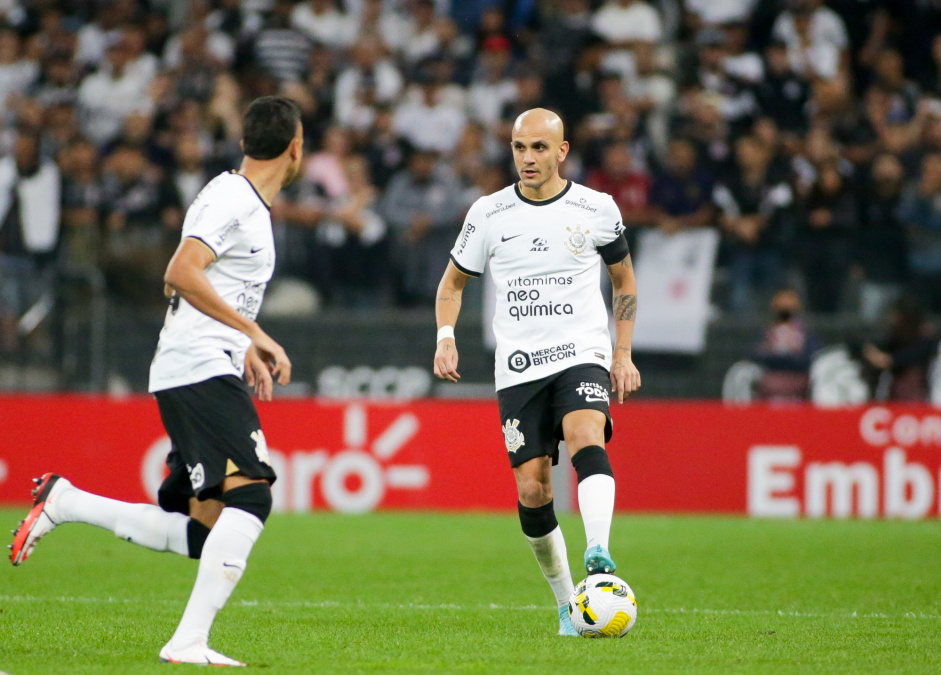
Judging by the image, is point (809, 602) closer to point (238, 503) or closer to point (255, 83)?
point (238, 503)

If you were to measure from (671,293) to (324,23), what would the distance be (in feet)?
23.0

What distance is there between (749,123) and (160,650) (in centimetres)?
1213

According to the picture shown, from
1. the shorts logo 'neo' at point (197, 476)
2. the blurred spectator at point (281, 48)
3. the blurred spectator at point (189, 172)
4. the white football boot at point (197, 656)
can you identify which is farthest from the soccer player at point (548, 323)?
the blurred spectator at point (281, 48)

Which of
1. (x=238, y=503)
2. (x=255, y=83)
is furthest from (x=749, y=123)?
(x=238, y=503)

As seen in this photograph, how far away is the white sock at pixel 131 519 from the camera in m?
5.95

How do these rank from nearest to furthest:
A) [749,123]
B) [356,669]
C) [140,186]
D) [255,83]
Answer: [356,669]
[140,186]
[749,123]
[255,83]

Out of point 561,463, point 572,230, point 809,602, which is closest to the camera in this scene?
point 572,230

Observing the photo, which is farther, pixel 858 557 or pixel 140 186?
pixel 140 186

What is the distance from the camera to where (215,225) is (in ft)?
17.6

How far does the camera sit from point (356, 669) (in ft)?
17.0

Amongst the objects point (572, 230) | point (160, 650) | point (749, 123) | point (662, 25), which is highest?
point (662, 25)

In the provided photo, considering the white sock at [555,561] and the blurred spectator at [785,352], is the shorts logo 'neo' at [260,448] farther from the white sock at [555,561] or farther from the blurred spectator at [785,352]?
the blurred spectator at [785,352]

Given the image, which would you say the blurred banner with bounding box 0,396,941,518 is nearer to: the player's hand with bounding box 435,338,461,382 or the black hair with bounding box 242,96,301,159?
the player's hand with bounding box 435,338,461,382

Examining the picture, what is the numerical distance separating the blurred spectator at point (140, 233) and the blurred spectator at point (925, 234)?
762cm
